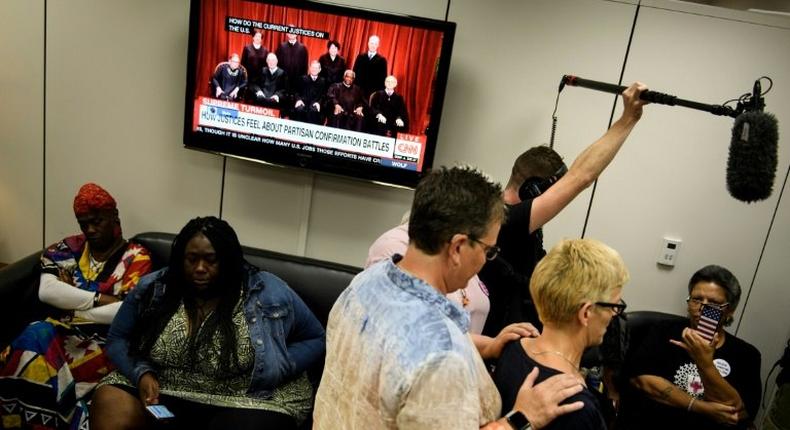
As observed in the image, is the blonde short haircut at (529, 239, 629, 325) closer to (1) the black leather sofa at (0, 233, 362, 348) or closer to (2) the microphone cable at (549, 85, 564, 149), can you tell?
(2) the microphone cable at (549, 85, 564, 149)

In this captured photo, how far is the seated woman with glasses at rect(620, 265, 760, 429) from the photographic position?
7.04 ft

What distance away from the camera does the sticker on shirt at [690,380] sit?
228cm

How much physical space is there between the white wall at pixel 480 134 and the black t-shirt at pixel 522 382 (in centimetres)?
169

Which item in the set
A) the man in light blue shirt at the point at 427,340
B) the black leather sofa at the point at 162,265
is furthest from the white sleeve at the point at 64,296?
the man in light blue shirt at the point at 427,340

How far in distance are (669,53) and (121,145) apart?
306 cm

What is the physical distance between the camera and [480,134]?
2871 millimetres

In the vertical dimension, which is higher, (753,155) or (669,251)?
(753,155)

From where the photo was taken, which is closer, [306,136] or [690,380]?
[690,380]

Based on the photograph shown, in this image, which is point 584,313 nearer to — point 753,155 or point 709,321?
point 753,155

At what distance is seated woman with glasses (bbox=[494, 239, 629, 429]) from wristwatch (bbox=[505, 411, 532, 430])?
0.12 metres

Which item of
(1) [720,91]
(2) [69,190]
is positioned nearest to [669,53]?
(1) [720,91]

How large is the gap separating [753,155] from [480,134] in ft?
5.70

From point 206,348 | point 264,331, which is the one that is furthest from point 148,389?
point 264,331

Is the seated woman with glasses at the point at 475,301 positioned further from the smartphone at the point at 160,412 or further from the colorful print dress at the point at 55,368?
the colorful print dress at the point at 55,368
